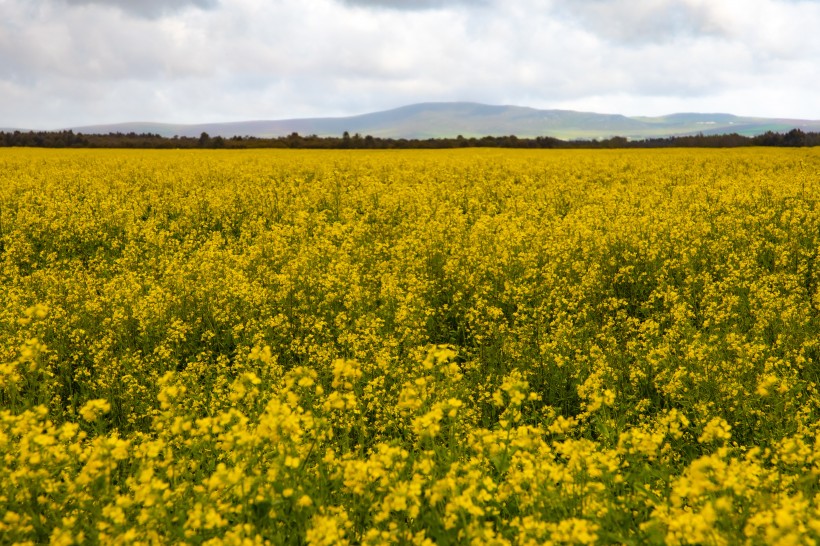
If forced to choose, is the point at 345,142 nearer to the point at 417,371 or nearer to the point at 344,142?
the point at 344,142

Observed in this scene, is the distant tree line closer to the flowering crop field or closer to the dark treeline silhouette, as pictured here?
the dark treeline silhouette

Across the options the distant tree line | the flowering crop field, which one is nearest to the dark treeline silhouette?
the distant tree line

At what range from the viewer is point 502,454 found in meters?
3.47

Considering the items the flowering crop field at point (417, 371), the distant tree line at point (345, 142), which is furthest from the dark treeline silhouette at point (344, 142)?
the flowering crop field at point (417, 371)

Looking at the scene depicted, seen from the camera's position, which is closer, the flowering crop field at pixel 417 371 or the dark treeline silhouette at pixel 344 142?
the flowering crop field at pixel 417 371

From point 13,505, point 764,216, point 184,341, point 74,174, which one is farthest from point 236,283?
point 74,174

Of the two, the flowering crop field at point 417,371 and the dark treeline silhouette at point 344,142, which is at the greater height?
the dark treeline silhouette at point 344,142

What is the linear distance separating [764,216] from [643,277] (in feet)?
12.7

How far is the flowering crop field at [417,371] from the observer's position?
3076mm

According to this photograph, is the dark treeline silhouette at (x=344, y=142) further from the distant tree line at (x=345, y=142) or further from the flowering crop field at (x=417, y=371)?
the flowering crop field at (x=417, y=371)

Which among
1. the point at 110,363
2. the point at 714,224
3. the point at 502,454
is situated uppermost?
the point at 714,224

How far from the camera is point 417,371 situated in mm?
5516

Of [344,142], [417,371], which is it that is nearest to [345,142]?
[344,142]

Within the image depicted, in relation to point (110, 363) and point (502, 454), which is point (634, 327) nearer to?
point (502, 454)
